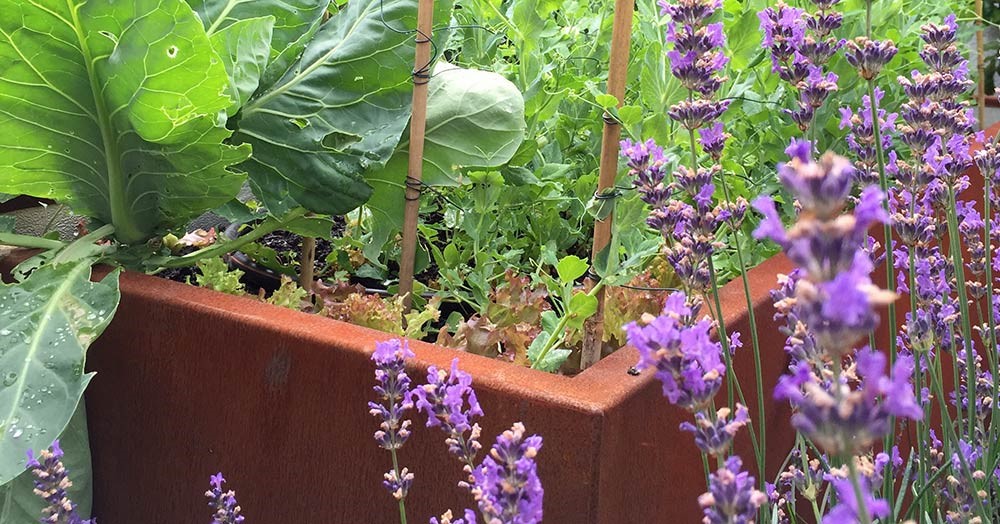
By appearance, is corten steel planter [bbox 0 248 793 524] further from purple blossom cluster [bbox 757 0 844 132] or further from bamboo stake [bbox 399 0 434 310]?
purple blossom cluster [bbox 757 0 844 132]

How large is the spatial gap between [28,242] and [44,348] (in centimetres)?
33

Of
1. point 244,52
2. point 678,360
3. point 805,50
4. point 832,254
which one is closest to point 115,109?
point 244,52

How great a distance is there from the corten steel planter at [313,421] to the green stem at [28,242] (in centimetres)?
18

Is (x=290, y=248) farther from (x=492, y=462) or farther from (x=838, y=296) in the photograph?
(x=838, y=296)

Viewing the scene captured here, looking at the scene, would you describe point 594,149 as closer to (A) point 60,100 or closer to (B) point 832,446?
(A) point 60,100

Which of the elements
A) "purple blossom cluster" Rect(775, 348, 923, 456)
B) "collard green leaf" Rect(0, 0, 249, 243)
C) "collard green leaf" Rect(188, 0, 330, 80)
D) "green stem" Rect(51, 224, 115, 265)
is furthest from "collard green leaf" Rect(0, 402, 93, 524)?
"purple blossom cluster" Rect(775, 348, 923, 456)

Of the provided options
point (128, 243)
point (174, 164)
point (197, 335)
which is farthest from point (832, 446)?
point (128, 243)

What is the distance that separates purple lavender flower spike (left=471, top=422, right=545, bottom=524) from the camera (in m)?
0.61

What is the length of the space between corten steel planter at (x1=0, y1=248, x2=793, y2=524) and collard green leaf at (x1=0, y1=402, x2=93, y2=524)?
58 mm

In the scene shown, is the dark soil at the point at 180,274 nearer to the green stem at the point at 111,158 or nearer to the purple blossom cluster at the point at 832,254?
the green stem at the point at 111,158

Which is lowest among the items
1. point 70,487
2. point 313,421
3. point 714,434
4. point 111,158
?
point 70,487

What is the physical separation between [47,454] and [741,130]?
1352mm

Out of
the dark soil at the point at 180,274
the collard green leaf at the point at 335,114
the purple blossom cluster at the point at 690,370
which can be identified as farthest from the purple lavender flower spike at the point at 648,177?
the dark soil at the point at 180,274

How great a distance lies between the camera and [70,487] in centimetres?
122
